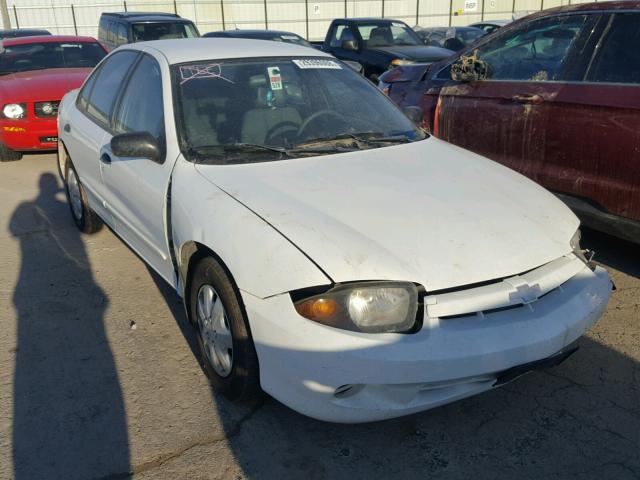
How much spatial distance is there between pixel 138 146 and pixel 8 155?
555 centimetres

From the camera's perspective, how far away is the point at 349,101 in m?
3.91

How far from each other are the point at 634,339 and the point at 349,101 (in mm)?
2111

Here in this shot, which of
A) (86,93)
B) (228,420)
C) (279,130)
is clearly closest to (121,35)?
(86,93)

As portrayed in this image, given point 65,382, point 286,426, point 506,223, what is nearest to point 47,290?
point 65,382

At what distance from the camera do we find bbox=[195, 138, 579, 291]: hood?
2.45m

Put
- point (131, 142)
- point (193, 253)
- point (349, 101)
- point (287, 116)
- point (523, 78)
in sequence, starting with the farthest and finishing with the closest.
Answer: point (523, 78) < point (349, 101) < point (287, 116) < point (131, 142) < point (193, 253)

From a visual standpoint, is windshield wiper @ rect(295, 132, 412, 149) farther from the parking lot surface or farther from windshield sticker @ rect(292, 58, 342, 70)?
the parking lot surface

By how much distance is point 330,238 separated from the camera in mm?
2521

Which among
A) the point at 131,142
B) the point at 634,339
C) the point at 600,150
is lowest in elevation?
the point at 634,339

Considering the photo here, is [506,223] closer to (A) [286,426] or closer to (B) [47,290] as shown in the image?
(A) [286,426]

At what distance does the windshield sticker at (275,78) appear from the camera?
3750 millimetres

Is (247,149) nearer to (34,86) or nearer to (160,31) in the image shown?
(34,86)

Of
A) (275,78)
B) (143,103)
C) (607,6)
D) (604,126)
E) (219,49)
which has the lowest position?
(604,126)

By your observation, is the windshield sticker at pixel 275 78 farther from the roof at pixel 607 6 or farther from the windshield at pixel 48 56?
the windshield at pixel 48 56
